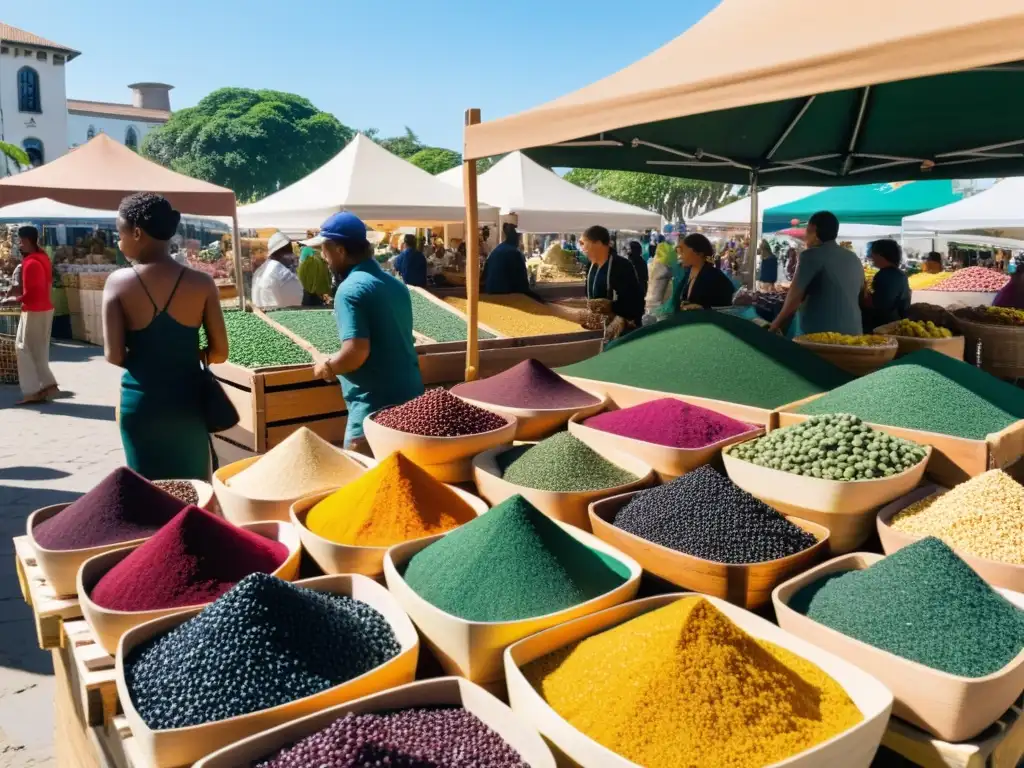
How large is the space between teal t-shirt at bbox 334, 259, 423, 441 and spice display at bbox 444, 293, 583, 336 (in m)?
1.51

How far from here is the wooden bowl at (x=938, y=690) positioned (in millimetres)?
1037

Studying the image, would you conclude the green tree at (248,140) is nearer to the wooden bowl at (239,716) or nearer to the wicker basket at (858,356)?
the wicker basket at (858,356)

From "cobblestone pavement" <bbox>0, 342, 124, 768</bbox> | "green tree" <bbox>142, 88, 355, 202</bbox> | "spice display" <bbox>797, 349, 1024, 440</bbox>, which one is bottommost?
"cobblestone pavement" <bbox>0, 342, 124, 768</bbox>

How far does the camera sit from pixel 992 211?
10.9m

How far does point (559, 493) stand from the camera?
5.48ft

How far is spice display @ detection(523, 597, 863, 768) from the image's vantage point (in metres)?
1.00

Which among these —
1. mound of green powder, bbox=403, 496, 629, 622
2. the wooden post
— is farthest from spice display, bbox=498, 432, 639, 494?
the wooden post

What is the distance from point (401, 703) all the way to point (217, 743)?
25cm

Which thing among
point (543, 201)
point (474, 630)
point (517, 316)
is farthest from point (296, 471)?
point (543, 201)

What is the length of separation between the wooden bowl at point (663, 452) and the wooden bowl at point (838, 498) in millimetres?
187

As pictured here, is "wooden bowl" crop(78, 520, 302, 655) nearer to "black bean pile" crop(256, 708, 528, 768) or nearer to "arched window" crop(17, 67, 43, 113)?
"black bean pile" crop(256, 708, 528, 768)

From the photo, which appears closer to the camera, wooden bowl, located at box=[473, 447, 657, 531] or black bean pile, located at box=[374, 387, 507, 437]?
wooden bowl, located at box=[473, 447, 657, 531]

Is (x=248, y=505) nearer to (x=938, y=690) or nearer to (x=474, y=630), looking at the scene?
Answer: (x=474, y=630)

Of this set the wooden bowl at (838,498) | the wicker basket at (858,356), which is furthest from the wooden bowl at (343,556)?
the wicker basket at (858,356)
